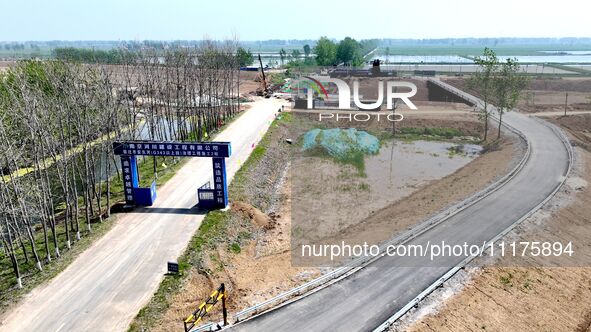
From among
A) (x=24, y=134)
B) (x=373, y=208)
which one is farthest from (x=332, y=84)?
(x=24, y=134)

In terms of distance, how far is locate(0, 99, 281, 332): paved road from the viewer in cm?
2075

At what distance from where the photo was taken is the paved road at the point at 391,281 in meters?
20.5

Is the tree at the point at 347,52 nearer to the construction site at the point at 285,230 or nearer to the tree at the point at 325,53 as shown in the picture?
the tree at the point at 325,53

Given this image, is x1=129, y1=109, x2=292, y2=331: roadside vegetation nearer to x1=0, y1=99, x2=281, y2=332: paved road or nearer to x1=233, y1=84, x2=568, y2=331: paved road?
x1=0, y1=99, x2=281, y2=332: paved road

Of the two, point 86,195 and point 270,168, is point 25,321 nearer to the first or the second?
point 86,195

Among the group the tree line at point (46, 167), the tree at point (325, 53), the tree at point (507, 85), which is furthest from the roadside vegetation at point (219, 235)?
the tree at point (325, 53)

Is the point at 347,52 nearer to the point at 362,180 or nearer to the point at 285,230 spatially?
the point at 362,180

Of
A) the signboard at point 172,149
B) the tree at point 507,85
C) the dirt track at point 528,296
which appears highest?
the tree at point 507,85

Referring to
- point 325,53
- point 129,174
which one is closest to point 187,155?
point 129,174

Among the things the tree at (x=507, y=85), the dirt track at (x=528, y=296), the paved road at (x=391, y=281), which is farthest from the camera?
the tree at (x=507, y=85)

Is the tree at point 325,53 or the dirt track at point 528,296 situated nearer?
the dirt track at point 528,296

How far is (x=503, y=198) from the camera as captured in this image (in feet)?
117

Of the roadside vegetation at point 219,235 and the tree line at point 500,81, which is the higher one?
the tree line at point 500,81

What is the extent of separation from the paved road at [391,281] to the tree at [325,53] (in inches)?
4186
